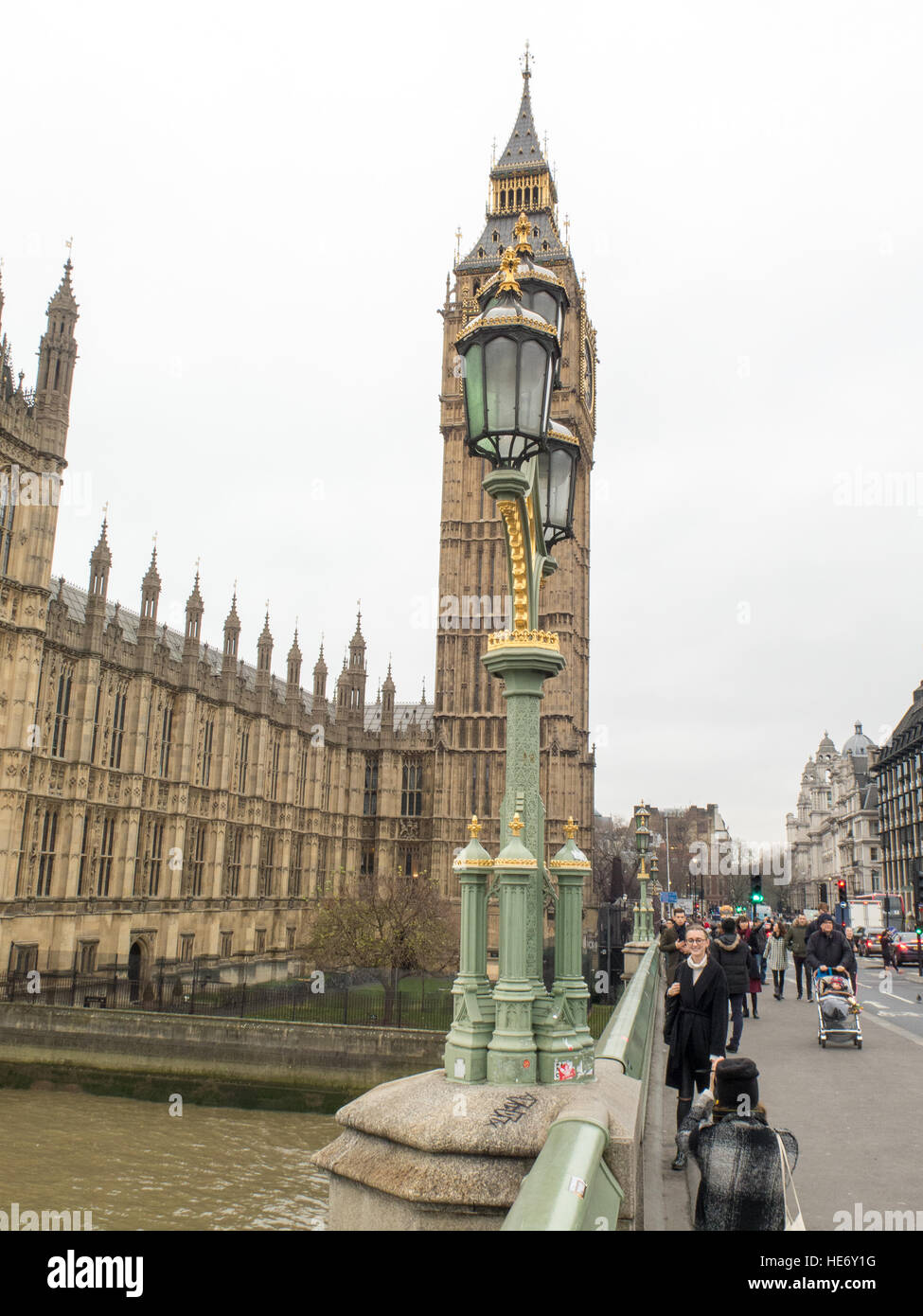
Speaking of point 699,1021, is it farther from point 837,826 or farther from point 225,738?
point 837,826

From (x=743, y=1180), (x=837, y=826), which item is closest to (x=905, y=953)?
(x=743, y=1180)

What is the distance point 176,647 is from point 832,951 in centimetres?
3782

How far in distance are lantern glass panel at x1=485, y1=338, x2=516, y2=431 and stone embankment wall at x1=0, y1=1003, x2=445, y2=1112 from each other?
79.2 feet

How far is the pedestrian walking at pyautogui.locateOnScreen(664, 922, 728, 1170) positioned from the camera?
7656 millimetres

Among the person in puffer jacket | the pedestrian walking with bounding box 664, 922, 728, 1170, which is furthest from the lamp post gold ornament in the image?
the person in puffer jacket

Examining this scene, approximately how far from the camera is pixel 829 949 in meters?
14.1

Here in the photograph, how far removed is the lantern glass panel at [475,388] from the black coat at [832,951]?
11.1 metres

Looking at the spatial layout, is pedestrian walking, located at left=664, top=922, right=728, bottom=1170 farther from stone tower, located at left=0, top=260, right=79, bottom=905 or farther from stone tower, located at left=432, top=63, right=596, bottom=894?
stone tower, located at left=432, top=63, right=596, bottom=894

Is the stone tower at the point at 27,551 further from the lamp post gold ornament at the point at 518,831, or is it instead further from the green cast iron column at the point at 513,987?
the green cast iron column at the point at 513,987

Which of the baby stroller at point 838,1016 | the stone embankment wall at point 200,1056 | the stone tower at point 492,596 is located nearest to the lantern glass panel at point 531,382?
the baby stroller at point 838,1016

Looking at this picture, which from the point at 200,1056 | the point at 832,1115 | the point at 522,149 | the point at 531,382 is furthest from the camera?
the point at 522,149

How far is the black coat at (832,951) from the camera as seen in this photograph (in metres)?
14.1
